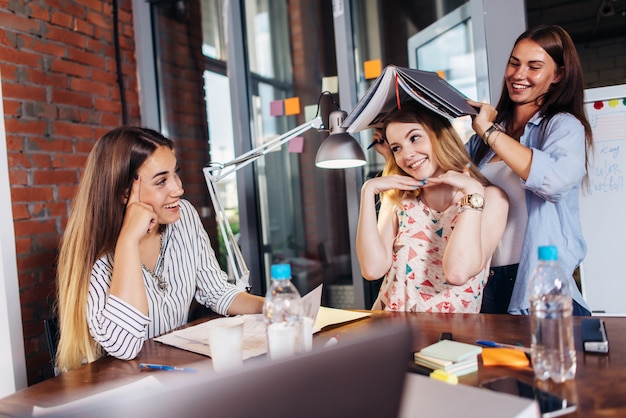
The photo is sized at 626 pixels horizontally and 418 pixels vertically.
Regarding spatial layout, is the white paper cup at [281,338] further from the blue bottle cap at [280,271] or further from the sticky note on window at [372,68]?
the sticky note on window at [372,68]

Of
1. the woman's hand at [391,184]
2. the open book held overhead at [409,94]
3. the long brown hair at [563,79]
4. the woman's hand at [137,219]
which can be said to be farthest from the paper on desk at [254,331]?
the long brown hair at [563,79]

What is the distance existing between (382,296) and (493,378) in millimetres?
811

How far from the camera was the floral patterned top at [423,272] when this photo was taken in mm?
1616

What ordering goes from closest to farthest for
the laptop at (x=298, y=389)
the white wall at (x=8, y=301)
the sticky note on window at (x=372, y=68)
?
the laptop at (x=298, y=389) < the white wall at (x=8, y=301) < the sticky note on window at (x=372, y=68)

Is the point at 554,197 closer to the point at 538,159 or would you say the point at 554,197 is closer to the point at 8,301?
the point at 538,159

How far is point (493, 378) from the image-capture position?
0.95 meters

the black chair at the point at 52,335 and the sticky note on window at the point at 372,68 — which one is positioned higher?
the sticky note on window at the point at 372,68

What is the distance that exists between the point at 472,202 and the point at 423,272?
0.27 metres

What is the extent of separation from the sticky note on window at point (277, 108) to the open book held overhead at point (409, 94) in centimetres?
146

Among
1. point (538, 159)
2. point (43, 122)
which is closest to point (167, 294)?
point (538, 159)

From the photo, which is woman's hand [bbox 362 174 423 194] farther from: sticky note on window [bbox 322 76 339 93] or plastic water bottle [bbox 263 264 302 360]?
sticky note on window [bbox 322 76 339 93]

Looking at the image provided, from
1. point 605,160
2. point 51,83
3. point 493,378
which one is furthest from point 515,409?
point 51,83

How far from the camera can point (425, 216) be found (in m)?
1.72

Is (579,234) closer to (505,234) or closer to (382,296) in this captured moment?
(505,234)
